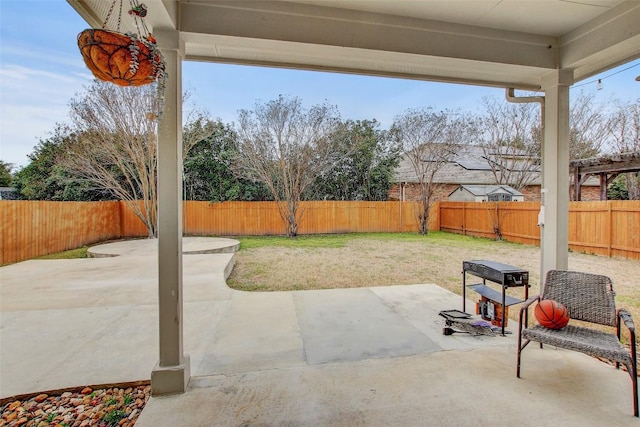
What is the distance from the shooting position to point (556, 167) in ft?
9.36

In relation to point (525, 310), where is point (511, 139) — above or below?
above

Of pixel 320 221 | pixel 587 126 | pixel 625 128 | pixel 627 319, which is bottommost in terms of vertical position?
pixel 627 319

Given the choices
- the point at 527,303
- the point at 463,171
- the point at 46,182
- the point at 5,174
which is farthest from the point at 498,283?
the point at 5,174

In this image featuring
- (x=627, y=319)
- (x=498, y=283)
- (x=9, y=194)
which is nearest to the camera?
(x=627, y=319)

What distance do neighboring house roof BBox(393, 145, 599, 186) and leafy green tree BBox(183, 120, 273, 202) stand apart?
A: 23.5 ft

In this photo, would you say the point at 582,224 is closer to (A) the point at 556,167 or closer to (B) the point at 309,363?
(A) the point at 556,167

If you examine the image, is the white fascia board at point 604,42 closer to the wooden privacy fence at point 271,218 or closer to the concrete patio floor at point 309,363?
the concrete patio floor at point 309,363

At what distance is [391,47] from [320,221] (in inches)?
391

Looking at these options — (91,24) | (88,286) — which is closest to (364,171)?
(88,286)

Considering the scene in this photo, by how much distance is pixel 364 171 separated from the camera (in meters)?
14.2

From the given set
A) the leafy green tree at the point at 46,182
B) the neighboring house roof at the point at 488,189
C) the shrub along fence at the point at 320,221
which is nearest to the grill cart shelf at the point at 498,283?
the shrub along fence at the point at 320,221

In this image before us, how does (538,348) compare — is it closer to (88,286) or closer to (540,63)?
(540,63)

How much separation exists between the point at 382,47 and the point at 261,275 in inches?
180

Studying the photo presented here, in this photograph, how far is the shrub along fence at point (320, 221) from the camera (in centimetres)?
696
